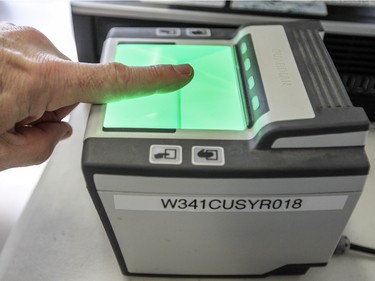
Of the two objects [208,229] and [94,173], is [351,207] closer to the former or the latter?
[208,229]

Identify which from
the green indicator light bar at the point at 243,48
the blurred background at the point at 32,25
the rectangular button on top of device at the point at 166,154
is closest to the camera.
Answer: the rectangular button on top of device at the point at 166,154

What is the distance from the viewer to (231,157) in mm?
394

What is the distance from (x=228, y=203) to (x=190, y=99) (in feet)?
0.39

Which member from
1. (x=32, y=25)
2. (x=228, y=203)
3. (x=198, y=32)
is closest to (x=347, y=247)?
(x=228, y=203)

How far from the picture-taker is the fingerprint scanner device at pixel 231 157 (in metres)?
0.39

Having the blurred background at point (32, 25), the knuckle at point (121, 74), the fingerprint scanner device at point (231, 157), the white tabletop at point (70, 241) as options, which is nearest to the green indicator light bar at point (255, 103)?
the fingerprint scanner device at point (231, 157)

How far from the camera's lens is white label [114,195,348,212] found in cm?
41

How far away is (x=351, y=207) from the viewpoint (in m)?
0.43

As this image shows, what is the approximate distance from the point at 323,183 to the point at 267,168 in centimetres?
6

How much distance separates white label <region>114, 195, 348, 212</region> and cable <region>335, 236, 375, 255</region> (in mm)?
155

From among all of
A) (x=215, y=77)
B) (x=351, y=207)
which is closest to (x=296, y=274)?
(x=351, y=207)

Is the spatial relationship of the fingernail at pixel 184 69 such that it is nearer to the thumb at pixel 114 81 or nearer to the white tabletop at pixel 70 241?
the thumb at pixel 114 81

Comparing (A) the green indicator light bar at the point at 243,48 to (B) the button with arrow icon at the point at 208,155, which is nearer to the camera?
(B) the button with arrow icon at the point at 208,155

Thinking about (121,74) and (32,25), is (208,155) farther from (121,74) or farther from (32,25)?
(32,25)
